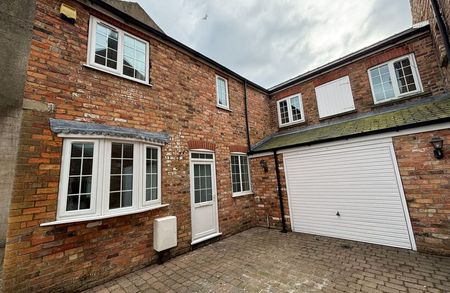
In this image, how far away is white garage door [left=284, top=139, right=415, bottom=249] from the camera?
188 inches

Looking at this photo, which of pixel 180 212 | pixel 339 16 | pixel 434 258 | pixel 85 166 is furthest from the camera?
pixel 339 16

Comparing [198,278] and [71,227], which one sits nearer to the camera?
[71,227]

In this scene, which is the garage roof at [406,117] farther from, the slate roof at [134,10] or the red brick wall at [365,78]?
the slate roof at [134,10]

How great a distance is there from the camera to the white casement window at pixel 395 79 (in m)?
6.38

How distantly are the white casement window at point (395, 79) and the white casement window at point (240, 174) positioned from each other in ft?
18.7

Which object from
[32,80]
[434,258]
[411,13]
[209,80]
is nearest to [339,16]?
[411,13]

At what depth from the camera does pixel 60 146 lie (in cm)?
347

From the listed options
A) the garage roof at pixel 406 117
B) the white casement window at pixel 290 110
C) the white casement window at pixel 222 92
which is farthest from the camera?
the white casement window at pixel 290 110

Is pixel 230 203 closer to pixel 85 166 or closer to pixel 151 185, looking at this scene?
pixel 151 185

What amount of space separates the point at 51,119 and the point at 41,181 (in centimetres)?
117

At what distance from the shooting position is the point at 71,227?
342 cm

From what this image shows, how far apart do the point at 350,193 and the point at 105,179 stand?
6.64 meters

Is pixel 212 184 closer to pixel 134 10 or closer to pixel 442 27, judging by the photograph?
pixel 442 27

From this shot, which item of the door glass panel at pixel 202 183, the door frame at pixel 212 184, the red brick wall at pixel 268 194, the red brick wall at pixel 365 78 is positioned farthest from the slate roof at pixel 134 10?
the red brick wall at pixel 268 194
